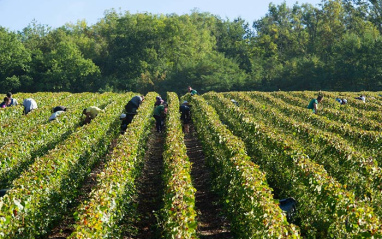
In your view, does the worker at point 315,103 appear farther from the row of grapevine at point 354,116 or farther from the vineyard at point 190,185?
the vineyard at point 190,185

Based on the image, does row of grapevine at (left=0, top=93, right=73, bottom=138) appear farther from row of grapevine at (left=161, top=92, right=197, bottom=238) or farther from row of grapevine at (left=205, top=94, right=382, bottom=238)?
row of grapevine at (left=205, top=94, right=382, bottom=238)

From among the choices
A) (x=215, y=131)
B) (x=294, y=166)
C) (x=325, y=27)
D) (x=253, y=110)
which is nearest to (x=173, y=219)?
(x=294, y=166)

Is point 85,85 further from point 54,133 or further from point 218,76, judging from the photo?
point 54,133

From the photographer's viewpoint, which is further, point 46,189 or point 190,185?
point 46,189

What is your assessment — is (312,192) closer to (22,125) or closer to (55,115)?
(55,115)

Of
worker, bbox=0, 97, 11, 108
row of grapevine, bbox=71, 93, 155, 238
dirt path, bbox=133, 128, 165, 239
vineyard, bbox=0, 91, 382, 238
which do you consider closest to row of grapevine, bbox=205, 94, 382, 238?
vineyard, bbox=0, 91, 382, 238

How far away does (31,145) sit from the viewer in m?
15.7

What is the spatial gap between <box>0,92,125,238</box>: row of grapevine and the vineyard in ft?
0.09

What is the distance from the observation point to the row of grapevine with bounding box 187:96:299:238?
7.55 meters

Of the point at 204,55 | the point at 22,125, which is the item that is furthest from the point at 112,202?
the point at 204,55

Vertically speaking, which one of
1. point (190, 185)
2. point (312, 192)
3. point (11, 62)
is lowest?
point (312, 192)

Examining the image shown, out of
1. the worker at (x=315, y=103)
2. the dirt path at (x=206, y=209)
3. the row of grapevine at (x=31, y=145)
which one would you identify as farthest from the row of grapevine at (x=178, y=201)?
the worker at (x=315, y=103)

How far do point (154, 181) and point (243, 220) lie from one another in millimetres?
5753

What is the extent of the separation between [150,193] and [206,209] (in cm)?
205
